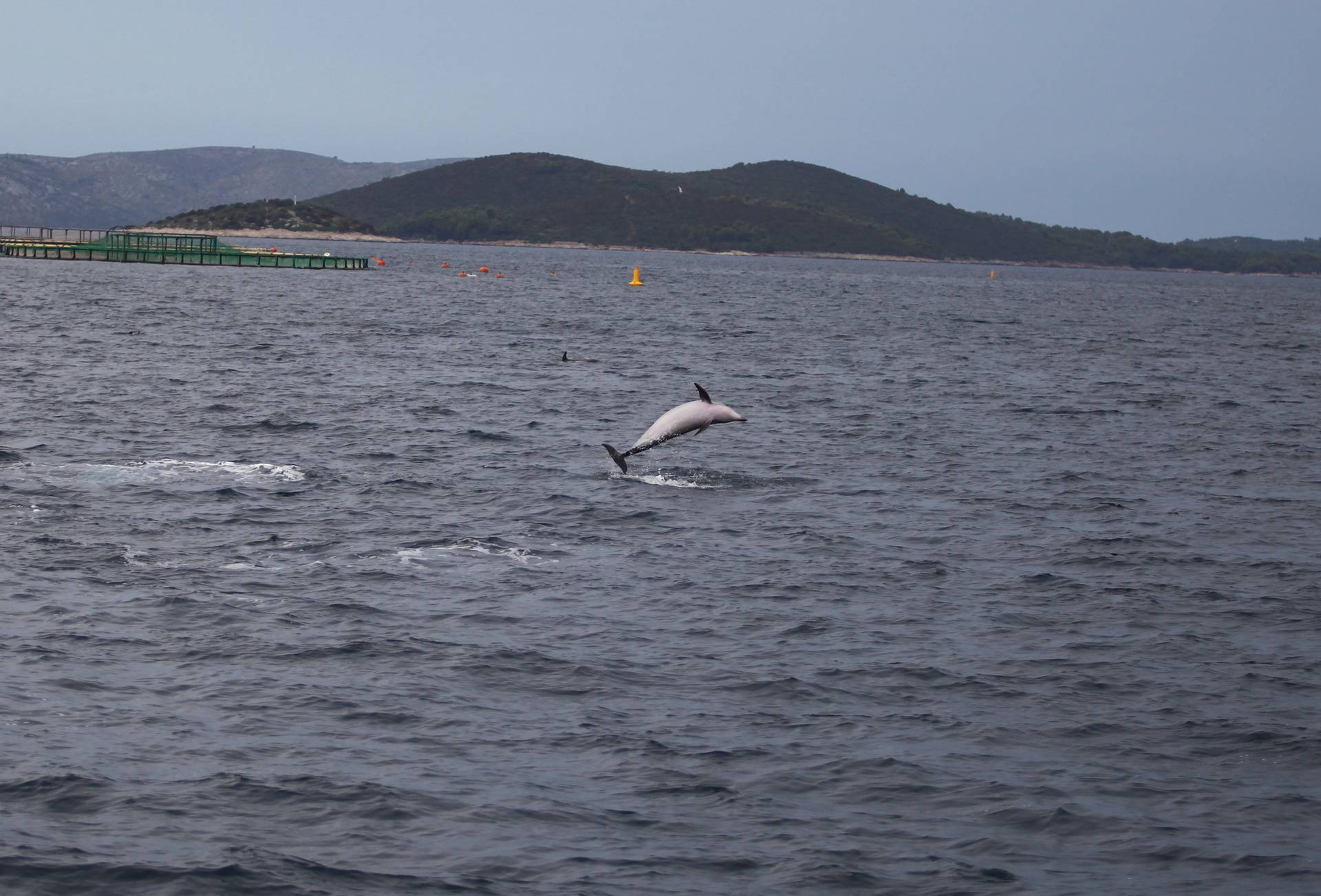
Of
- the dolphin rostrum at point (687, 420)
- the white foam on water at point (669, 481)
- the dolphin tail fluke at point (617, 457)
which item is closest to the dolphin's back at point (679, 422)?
the dolphin rostrum at point (687, 420)

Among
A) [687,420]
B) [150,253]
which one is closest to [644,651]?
[687,420]

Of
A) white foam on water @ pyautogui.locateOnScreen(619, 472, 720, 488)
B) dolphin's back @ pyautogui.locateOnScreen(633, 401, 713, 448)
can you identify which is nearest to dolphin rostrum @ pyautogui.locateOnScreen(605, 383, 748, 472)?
dolphin's back @ pyautogui.locateOnScreen(633, 401, 713, 448)

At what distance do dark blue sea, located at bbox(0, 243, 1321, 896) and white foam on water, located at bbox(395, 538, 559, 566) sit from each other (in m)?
0.13

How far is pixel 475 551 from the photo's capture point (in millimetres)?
23609

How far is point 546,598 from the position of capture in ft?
68.6

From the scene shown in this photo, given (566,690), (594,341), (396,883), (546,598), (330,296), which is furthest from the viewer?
(330,296)

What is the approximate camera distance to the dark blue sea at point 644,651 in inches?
515

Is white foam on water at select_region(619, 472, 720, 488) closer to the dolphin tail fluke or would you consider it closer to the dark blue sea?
the dark blue sea

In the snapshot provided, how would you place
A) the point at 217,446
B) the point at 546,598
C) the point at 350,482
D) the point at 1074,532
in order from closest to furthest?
the point at 546,598
the point at 1074,532
the point at 350,482
the point at 217,446

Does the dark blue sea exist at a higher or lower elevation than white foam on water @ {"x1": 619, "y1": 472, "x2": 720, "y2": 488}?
lower

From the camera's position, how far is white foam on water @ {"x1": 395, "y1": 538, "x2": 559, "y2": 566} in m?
23.0

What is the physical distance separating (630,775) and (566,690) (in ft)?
8.75

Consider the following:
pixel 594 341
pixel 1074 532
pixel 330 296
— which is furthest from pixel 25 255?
pixel 1074 532

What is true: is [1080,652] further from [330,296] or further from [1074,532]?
[330,296]
